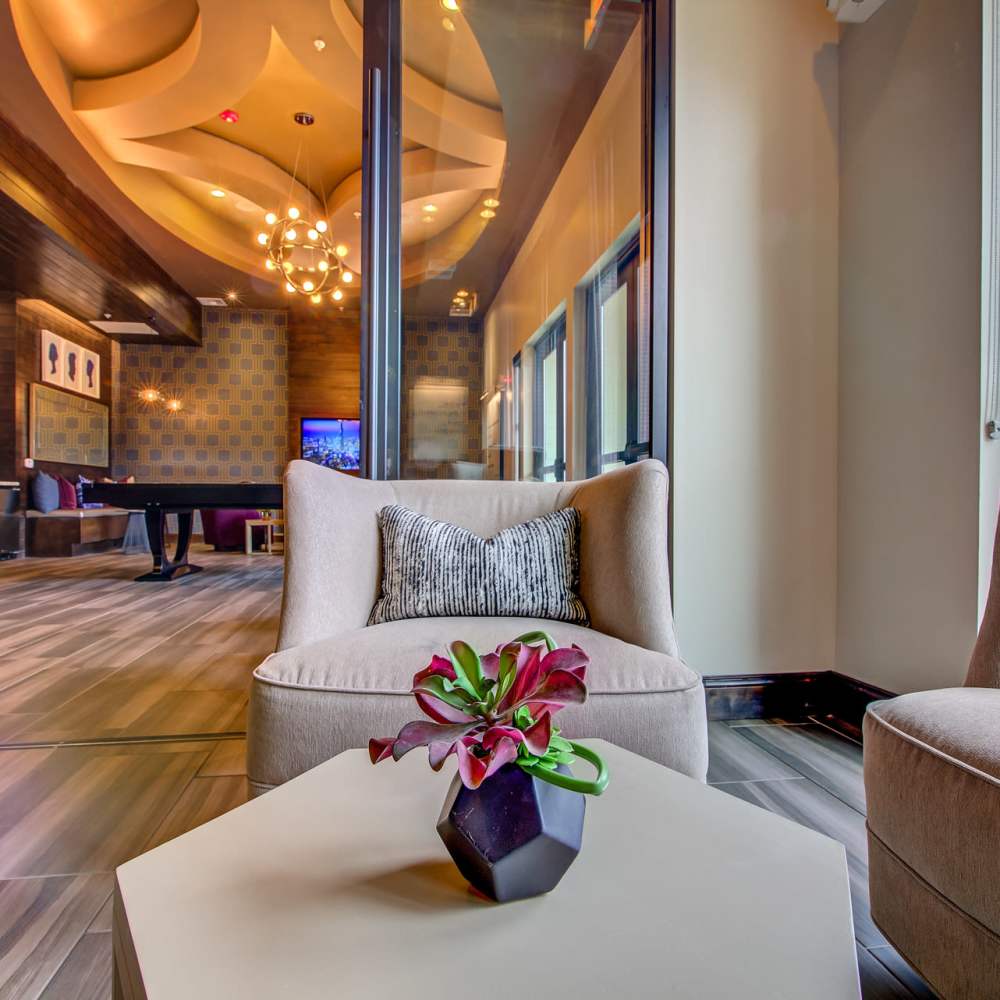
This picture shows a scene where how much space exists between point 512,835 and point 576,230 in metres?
3.06

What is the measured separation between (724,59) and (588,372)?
1.40 meters

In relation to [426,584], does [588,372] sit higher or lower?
higher

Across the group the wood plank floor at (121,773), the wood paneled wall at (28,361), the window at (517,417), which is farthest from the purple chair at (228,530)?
the window at (517,417)

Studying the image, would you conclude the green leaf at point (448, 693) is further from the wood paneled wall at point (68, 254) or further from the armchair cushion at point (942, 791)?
the wood paneled wall at point (68, 254)

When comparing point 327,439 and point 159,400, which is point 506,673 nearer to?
point 327,439

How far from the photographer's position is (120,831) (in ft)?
4.29

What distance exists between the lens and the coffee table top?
43cm

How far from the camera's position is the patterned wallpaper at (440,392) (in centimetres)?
233

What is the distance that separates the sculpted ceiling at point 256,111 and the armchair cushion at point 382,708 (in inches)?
65.0

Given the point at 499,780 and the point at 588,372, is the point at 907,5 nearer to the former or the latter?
the point at 588,372

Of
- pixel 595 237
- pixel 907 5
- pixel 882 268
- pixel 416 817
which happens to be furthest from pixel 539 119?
pixel 416 817

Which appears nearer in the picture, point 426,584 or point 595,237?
point 426,584

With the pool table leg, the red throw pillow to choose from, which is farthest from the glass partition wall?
the red throw pillow

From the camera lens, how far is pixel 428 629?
1357mm
